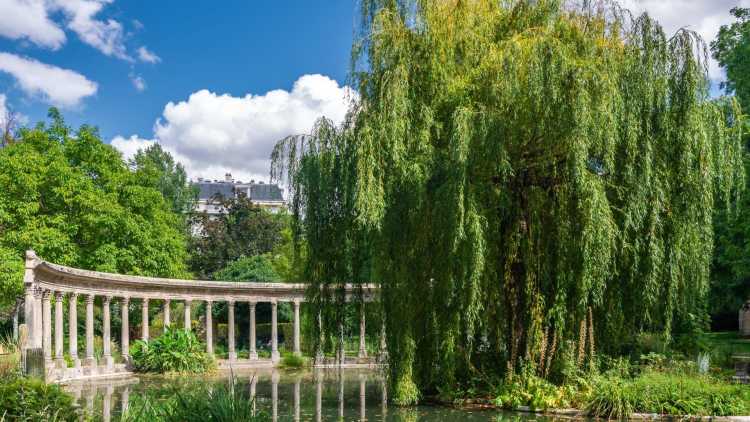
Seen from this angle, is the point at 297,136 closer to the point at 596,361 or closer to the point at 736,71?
the point at 596,361

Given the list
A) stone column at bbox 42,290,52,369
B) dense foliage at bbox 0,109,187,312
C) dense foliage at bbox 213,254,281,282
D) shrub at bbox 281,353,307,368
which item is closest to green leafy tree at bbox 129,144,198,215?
dense foliage at bbox 213,254,281,282

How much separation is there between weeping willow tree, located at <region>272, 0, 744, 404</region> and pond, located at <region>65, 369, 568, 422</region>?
1.32 metres

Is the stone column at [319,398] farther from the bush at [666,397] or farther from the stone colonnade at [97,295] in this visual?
the bush at [666,397]

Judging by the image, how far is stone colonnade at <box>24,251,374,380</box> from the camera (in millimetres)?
30625

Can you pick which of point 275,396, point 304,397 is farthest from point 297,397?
point 275,396

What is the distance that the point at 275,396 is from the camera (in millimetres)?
26688

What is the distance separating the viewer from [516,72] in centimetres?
2003

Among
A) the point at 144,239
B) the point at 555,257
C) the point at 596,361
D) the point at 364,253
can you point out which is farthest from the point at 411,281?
the point at 144,239

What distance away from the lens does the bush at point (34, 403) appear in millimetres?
11961

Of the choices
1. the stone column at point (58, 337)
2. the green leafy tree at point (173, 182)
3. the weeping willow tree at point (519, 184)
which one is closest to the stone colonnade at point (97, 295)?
the stone column at point (58, 337)

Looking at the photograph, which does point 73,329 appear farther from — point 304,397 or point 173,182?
point 173,182

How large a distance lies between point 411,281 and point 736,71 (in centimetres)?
2468

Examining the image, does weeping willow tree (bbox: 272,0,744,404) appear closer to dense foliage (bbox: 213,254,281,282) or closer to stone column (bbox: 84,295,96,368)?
stone column (bbox: 84,295,96,368)

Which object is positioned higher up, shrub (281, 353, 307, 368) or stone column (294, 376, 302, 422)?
stone column (294, 376, 302, 422)
